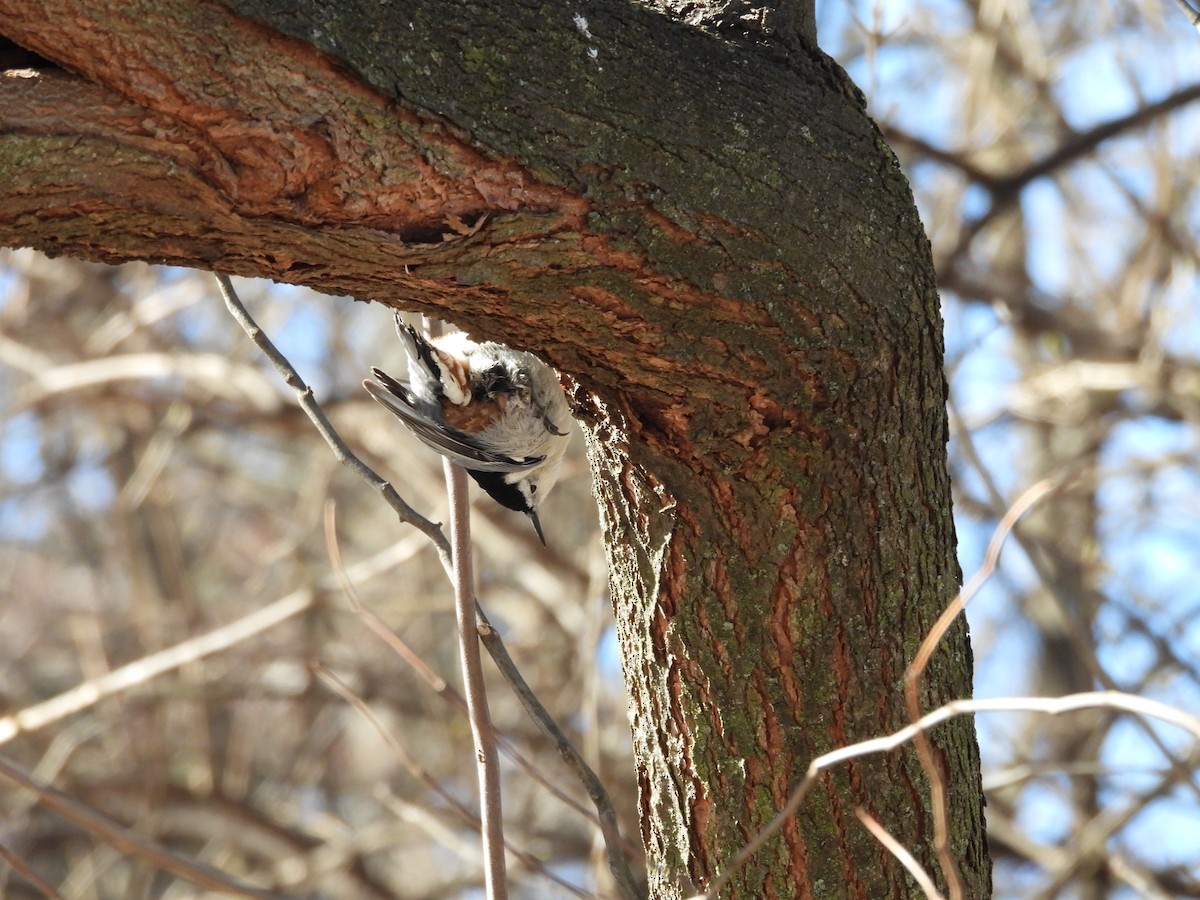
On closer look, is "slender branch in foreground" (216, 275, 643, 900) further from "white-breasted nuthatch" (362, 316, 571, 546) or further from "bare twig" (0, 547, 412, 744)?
"bare twig" (0, 547, 412, 744)

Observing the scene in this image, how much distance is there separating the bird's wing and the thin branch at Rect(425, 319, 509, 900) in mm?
229

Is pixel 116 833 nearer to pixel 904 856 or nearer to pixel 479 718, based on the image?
pixel 479 718

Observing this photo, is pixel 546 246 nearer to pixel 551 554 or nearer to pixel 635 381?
pixel 635 381

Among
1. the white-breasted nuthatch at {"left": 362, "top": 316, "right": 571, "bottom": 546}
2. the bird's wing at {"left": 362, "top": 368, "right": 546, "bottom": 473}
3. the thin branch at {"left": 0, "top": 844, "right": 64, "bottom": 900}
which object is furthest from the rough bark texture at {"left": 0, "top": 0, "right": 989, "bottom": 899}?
the thin branch at {"left": 0, "top": 844, "right": 64, "bottom": 900}

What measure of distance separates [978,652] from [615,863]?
13.4ft

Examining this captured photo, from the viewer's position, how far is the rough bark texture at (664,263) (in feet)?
3.33

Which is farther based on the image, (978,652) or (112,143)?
(978,652)

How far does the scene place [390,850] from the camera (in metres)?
5.21

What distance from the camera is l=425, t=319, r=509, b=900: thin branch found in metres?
1.36

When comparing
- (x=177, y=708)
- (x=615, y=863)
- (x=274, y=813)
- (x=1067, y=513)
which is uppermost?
(x=1067, y=513)

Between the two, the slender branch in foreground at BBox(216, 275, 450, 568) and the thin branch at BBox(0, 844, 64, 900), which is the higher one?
the slender branch in foreground at BBox(216, 275, 450, 568)

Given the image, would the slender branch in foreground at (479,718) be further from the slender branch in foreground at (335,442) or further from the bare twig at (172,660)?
the bare twig at (172,660)

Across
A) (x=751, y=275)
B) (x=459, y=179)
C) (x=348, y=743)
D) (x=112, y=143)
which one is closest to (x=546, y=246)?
(x=459, y=179)

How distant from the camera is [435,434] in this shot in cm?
182
